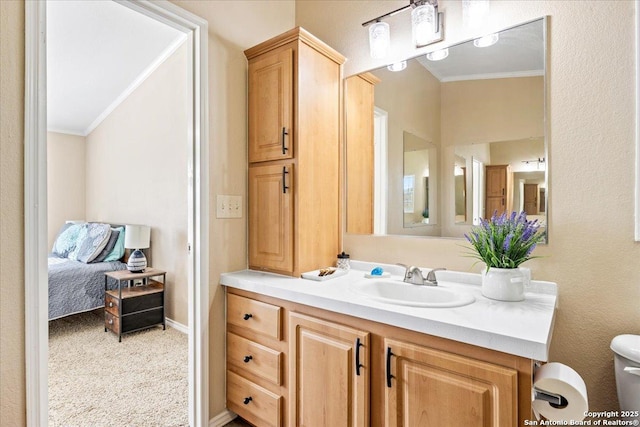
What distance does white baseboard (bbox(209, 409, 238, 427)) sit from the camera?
172 centimetres

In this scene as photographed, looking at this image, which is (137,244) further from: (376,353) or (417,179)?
(376,353)

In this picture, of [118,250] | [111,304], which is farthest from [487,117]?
[118,250]

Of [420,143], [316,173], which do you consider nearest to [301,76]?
[316,173]

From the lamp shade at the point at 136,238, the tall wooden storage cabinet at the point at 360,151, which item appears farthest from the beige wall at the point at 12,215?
the lamp shade at the point at 136,238

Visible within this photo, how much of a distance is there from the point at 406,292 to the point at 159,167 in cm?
293

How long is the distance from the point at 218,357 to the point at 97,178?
449 centimetres

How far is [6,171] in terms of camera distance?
1.15 metres

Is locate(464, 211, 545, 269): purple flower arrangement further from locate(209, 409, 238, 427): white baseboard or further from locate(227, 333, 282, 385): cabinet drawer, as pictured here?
locate(209, 409, 238, 427): white baseboard

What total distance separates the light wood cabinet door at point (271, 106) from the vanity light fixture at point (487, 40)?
89 centimetres

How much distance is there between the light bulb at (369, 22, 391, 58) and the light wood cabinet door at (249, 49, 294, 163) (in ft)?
1.50

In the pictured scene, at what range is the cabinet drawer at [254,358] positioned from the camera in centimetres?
150

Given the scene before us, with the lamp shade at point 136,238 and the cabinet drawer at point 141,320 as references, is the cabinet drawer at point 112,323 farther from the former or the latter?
the lamp shade at point 136,238

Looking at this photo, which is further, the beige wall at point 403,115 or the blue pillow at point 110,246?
Answer: the blue pillow at point 110,246

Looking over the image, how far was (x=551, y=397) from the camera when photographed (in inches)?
35.4
